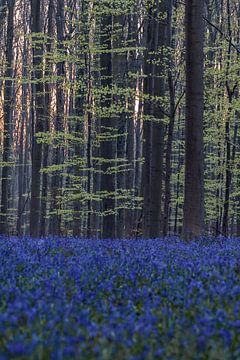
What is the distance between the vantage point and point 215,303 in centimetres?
457

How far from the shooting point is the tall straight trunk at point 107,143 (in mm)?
17859

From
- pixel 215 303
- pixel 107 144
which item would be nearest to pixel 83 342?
pixel 215 303

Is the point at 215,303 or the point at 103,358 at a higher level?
the point at 103,358

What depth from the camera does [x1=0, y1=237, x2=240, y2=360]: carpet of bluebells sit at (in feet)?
10.6

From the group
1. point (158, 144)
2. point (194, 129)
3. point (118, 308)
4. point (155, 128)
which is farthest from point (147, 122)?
point (118, 308)

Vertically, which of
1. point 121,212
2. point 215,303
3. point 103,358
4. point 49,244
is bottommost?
point 121,212

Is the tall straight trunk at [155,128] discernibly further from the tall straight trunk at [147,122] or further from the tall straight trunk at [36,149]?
the tall straight trunk at [36,149]

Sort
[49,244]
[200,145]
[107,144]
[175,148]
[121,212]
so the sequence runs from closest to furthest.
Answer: [49,244] → [200,145] → [107,144] → [121,212] → [175,148]

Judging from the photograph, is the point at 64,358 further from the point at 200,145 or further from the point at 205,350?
the point at 200,145

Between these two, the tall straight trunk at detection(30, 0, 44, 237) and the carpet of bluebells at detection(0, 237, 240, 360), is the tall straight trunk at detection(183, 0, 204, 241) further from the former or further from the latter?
the tall straight trunk at detection(30, 0, 44, 237)

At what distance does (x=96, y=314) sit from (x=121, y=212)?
1886cm

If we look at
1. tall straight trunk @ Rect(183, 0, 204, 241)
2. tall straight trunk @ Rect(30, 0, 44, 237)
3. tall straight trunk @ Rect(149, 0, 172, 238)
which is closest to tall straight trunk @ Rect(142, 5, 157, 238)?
tall straight trunk @ Rect(149, 0, 172, 238)

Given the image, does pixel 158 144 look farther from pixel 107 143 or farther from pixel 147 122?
pixel 107 143

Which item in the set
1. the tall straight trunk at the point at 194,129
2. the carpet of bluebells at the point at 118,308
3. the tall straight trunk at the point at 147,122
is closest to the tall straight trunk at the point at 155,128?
the tall straight trunk at the point at 147,122
